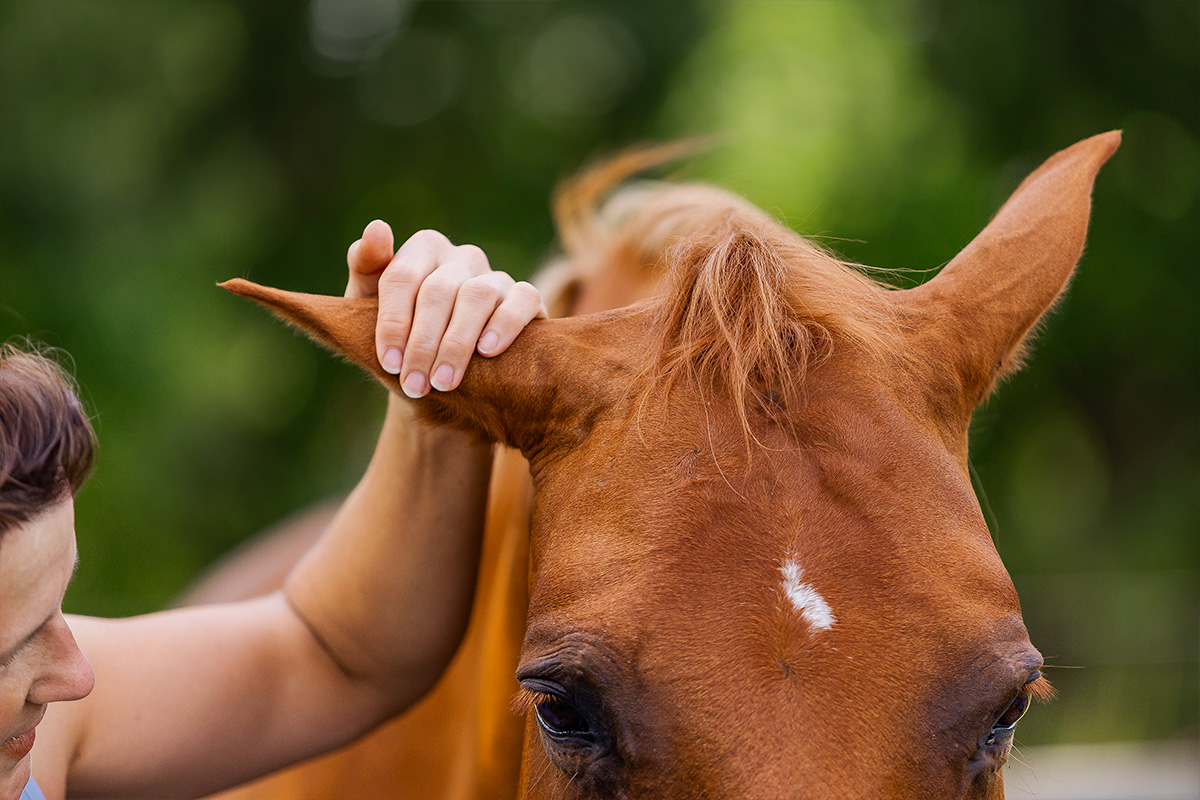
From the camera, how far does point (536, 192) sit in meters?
7.92

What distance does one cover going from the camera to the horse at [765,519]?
112cm

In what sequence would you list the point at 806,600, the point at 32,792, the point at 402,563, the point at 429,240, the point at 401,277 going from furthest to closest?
the point at 402,563, the point at 429,240, the point at 401,277, the point at 32,792, the point at 806,600

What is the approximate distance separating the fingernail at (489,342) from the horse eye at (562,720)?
49 centimetres

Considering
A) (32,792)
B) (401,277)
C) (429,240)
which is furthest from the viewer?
(429,240)

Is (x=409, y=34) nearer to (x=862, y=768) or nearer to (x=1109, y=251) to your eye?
(x=1109, y=251)

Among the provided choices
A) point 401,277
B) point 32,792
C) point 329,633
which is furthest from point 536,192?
point 32,792

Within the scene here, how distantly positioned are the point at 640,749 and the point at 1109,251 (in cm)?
759

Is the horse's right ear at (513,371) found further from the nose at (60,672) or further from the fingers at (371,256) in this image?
the nose at (60,672)

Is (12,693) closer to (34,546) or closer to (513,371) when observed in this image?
(34,546)

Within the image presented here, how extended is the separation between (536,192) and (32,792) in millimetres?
6915

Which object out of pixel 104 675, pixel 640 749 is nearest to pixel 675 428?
pixel 640 749

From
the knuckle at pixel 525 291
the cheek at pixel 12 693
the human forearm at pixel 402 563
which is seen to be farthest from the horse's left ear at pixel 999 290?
the cheek at pixel 12 693

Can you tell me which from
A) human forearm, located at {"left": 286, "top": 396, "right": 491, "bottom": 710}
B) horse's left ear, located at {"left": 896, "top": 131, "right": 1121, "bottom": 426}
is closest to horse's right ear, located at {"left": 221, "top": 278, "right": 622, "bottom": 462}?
human forearm, located at {"left": 286, "top": 396, "right": 491, "bottom": 710}

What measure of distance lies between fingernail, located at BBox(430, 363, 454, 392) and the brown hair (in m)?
0.46
